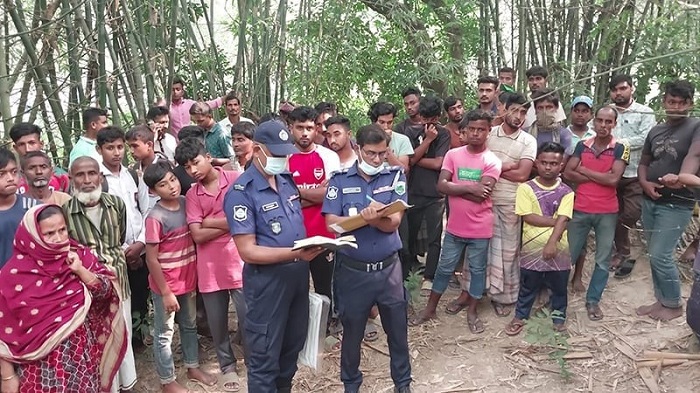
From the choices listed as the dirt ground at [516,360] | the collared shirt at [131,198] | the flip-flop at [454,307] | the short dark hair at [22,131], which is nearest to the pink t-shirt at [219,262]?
the collared shirt at [131,198]

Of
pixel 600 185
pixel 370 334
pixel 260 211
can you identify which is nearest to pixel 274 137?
pixel 260 211

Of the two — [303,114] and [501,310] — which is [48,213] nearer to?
[303,114]

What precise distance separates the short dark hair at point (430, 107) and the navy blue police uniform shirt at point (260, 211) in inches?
67.1

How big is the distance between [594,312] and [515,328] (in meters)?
0.61

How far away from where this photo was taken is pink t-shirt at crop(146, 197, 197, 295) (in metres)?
3.19

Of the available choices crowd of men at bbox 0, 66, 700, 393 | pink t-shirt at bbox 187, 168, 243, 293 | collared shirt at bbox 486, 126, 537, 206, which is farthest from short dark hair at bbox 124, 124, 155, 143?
collared shirt at bbox 486, 126, 537, 206

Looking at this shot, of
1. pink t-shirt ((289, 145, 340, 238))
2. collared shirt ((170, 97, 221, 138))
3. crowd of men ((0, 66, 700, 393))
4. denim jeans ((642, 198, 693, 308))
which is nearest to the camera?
crowd of men ((0, 66, 700, 393))

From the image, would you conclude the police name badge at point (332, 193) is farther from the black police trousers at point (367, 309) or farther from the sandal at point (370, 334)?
the sandal at point (370, 334)

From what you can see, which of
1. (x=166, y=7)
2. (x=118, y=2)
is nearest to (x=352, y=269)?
(x=118, y=2)

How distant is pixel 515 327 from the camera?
386cm

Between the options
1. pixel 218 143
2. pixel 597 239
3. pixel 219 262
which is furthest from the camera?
pixel 218 143

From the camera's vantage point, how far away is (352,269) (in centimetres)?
303

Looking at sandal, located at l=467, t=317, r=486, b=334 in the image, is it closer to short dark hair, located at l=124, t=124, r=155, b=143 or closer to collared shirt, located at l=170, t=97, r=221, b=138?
short dark hair, located at l=124, t=124, r=155, b=143

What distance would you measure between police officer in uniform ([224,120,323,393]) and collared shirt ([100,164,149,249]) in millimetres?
969
